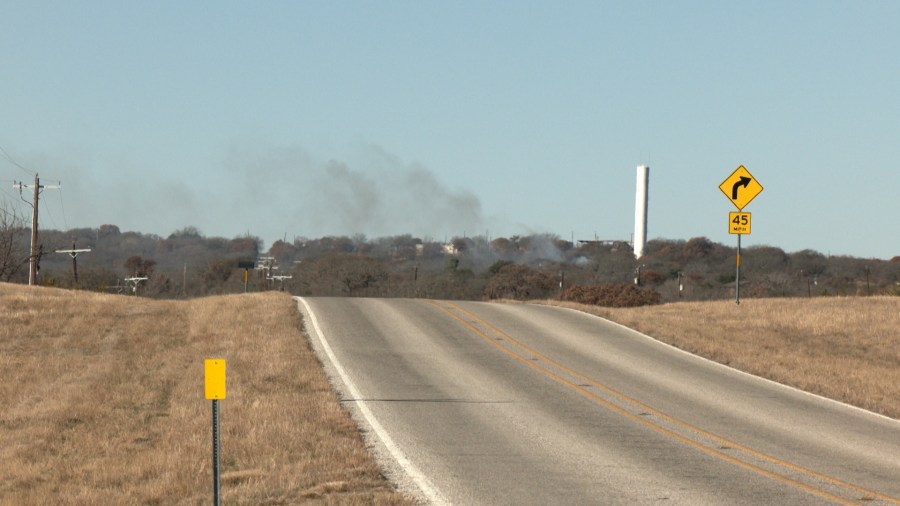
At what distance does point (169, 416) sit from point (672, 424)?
26.4 feet

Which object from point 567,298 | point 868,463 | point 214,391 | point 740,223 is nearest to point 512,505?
point 214,391

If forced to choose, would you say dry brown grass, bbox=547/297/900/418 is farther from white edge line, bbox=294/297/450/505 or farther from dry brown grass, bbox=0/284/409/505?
dry brown grass, bbox=0/284/409/505

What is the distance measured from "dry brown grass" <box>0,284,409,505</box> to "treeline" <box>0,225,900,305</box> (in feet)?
104

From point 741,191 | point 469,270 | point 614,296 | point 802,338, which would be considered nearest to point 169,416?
point 802,338

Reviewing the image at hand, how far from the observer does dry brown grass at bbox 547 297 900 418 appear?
77.1ft

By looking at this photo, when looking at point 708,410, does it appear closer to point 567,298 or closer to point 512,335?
point 512,335

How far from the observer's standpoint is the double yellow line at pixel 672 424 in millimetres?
12859

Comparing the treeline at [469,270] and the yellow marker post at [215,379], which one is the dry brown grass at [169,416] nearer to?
the yellow marker post at [215,379]

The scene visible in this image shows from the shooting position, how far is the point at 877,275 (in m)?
119

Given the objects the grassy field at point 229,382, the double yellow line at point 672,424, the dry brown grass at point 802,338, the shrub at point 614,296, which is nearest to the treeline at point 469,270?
the shrub at point 614,296

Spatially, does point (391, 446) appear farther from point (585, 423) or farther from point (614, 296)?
point (614, 296)

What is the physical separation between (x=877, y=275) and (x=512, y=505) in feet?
379

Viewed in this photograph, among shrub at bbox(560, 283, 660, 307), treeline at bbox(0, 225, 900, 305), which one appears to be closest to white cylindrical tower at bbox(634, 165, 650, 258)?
treeline at bbox(0, 225, 900, 305)

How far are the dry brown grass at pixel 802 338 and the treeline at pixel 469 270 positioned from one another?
37.6ft
